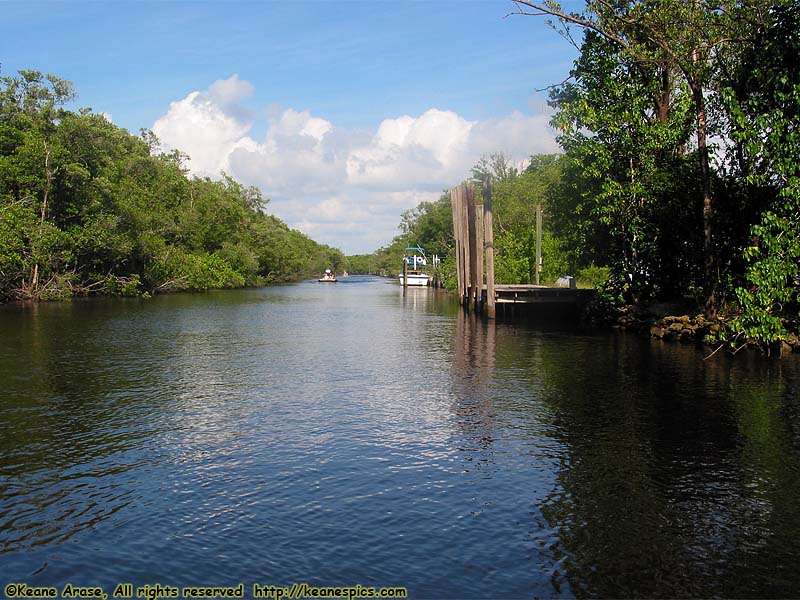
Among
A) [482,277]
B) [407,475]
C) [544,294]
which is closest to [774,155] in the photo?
[407,475]

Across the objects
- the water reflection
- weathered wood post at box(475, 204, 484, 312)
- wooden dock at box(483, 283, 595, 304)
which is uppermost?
weathered wood post at box(475, 204, 484, 312)

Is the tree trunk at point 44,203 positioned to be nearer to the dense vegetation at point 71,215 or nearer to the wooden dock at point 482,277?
the dense vegetation at point 71,215

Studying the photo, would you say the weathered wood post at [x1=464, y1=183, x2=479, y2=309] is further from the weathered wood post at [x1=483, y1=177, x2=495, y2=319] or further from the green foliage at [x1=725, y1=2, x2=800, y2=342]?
the green foliage at [x1=725, y1=2, x2=800, y2=342]

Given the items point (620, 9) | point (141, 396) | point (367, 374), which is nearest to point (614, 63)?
point (620, 9)

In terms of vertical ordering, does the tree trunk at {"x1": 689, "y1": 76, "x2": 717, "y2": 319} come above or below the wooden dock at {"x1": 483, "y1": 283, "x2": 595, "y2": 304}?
above

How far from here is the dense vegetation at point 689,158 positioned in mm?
20969

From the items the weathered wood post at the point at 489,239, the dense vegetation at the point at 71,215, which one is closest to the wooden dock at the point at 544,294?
the weathered wood post at the point at 489,239

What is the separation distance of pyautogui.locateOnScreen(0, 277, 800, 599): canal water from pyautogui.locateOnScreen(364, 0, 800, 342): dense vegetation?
13.0 ft

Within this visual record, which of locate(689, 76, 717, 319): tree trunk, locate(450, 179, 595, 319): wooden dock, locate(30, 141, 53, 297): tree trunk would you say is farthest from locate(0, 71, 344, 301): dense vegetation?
locate(689, 76, 717, 319): tree trunk

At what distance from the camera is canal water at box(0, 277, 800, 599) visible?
761 centimetres

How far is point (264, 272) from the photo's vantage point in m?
111

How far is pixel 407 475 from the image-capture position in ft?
35.1

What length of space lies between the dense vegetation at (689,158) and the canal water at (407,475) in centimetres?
396

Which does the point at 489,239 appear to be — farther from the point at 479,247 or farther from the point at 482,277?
the point at 482,277
